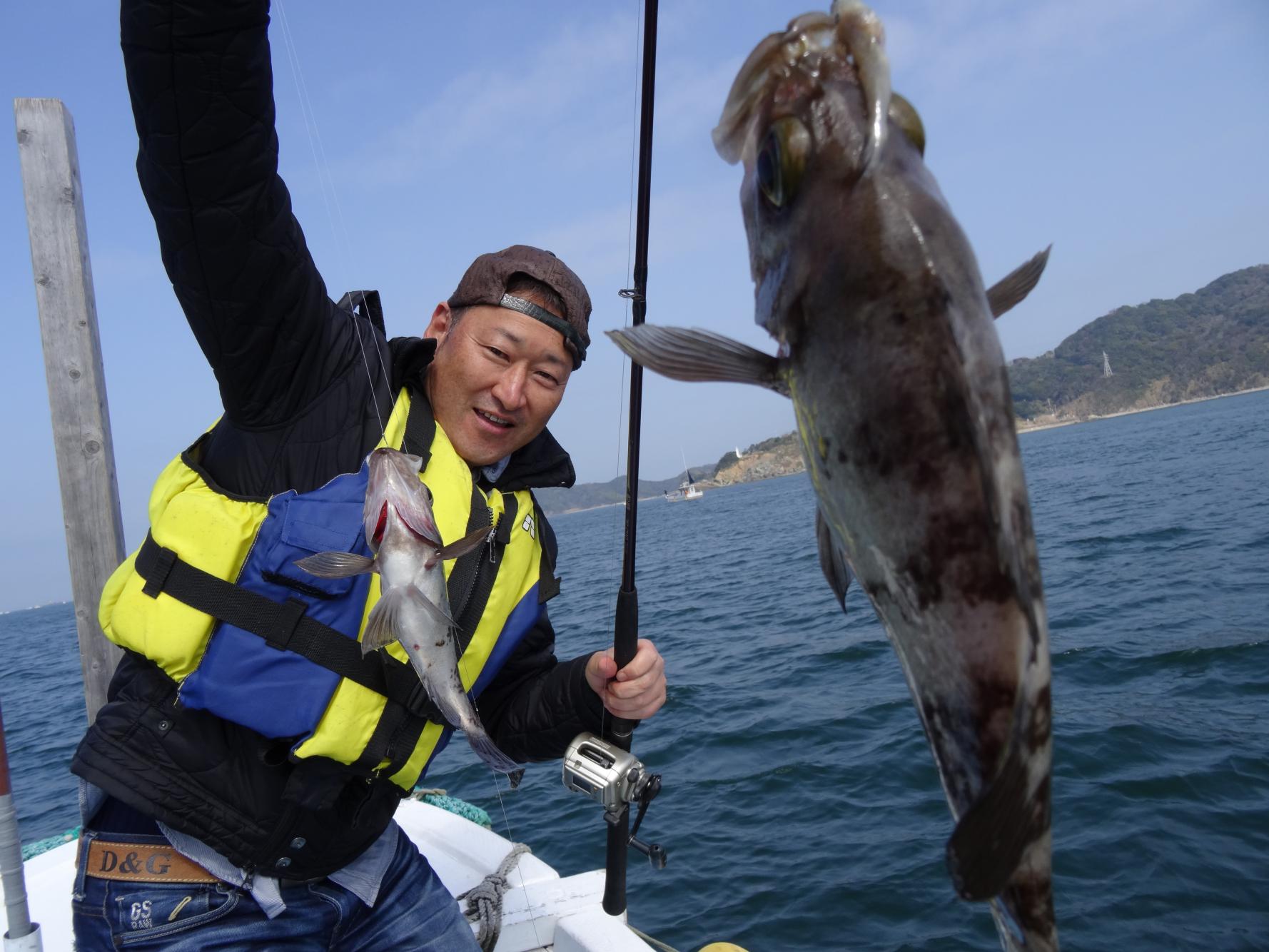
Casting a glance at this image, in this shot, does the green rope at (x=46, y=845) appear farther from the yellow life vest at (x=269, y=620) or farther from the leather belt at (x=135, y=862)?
the yellow life vest at (x=269, y=620)

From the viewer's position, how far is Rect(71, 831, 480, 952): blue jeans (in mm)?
2598

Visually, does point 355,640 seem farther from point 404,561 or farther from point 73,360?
point 73,360

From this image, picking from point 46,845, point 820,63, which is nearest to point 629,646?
point 820,63

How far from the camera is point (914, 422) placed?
117 cm

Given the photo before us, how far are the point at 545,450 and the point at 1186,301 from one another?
76.5 m

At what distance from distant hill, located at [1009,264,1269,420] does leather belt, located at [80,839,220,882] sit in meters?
48.5

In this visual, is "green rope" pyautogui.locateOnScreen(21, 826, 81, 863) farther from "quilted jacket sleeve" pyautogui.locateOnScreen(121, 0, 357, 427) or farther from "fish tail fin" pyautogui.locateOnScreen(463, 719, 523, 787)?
"quilted jacket sleeve" pyautogui.locateOnScreen(121, 0, 357, 427)

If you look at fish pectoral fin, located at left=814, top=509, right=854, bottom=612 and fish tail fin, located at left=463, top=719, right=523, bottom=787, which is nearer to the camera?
fish pectoral fin, located at left=814, top=509, right=854, bottom=612

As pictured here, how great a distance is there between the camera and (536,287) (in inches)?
127

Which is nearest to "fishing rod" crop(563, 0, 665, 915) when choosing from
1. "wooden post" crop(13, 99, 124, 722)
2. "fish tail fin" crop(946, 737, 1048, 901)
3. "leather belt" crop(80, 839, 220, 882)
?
"leather belt" crop(80, 839, 220, 882)

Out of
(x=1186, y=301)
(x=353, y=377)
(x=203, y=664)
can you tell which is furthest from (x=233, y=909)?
(x=1186, y=301)

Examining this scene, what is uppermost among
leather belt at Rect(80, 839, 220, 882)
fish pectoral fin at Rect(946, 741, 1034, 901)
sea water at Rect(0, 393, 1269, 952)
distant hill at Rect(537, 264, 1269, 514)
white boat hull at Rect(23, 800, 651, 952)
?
distant hill at Rect(537, 264, 1269, 514)

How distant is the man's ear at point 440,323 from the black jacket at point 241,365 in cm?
24

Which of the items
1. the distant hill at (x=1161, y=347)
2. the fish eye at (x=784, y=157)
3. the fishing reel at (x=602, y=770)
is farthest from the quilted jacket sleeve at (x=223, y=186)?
the distant hill at (x=1161, y=347)
